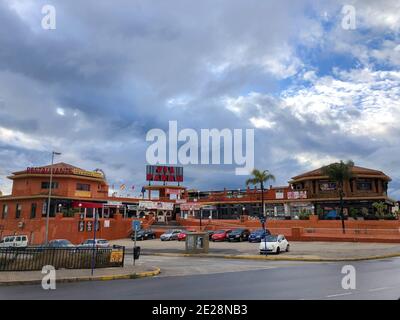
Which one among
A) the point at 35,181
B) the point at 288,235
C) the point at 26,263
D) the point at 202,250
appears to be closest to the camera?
the point at 26,263

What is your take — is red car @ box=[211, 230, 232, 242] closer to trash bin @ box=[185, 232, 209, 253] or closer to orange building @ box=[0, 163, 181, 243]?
trash bin @ box=[185, 232, 209, 253]

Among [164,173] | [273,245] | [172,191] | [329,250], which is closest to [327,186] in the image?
[172,191]

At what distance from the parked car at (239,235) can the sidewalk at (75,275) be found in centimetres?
2589

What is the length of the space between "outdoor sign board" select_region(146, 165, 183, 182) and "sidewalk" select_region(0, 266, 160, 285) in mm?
60859

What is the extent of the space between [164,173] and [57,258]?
6215cm

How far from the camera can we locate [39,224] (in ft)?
167

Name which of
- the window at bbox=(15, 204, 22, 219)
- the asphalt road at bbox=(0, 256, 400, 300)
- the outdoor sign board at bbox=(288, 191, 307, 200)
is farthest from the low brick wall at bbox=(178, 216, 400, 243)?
the window at bbox=(15, 204, 22, 219)

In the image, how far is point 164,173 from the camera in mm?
81938

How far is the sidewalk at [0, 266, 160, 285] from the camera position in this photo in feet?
51.9

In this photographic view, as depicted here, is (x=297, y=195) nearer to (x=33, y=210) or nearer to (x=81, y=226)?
(x=81, y=226)
